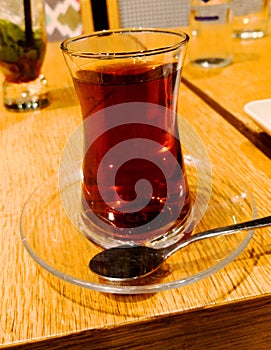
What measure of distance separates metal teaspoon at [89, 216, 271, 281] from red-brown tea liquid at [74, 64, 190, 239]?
0.04m

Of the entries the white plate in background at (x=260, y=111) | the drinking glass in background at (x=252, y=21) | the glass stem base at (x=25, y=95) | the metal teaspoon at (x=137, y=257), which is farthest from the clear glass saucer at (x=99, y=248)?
the drinking glass in background at (x=252, y=21)

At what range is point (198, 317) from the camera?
0.32 metres

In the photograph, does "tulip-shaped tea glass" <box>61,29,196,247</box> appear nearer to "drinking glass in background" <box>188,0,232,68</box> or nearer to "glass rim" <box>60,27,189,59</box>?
"glass rim" <box>60,27,189,59</box>

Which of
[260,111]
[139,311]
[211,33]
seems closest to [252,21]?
[211,33]

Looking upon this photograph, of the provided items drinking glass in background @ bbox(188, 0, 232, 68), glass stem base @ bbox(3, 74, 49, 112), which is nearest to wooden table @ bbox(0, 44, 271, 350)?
glass stem base @ bbox(3, 74, 49, 112)

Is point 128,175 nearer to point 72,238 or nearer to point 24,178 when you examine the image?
point 72,238

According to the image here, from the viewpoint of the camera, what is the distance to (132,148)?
40cm

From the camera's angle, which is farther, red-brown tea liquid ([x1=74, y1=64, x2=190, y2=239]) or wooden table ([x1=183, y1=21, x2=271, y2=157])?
wooden table ([x1=183, y1=21, x2=271, y2=157])

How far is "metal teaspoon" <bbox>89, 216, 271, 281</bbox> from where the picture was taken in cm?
34

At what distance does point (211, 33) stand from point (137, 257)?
27.5 inches

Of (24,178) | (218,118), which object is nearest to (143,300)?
(24,178)

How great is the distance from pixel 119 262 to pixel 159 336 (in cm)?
6

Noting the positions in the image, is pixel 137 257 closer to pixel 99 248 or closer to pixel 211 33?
pixel 99 248

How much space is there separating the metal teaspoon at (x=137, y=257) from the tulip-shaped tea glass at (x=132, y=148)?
0.02 meters
